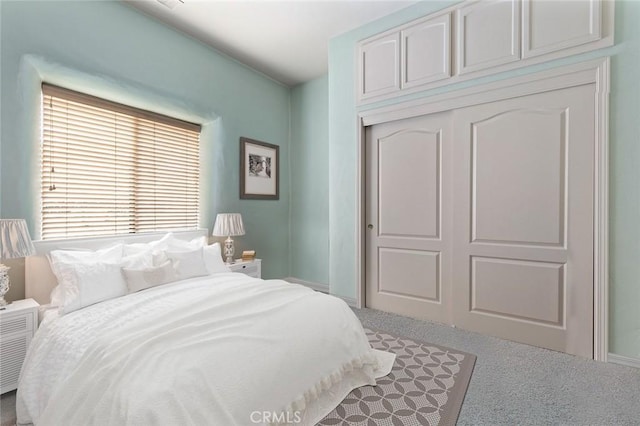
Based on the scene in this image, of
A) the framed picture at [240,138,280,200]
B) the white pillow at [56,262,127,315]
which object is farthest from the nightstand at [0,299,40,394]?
the framed picture at [240,138,280,200]

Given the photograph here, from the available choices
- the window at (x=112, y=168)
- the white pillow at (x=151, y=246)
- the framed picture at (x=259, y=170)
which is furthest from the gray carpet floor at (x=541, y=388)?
the window at (x=112, y=168)

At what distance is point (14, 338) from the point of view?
1.90 m

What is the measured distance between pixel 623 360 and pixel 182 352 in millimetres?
2884

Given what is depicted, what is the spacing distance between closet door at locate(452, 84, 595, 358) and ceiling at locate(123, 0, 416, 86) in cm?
154

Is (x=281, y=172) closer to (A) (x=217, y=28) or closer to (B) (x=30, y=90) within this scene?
(A) (x=217, y=28)

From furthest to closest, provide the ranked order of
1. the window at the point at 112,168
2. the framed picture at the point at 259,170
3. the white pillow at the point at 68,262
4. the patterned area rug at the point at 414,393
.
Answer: the framed picture at the point at 259,170 → the window at the point at 112,168 → the white pillow at the point at 68,262 → the patterned area rug at the point at 414,393

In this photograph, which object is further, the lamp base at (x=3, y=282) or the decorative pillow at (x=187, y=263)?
the decorative pillow at (x=187, y=263)

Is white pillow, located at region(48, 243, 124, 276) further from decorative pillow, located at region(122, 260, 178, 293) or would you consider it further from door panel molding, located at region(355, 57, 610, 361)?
door panel molding, located at region(355, 57, 610, 361)

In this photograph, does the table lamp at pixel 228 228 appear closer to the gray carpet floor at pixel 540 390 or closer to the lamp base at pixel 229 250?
the lamp base at pixel 229 250

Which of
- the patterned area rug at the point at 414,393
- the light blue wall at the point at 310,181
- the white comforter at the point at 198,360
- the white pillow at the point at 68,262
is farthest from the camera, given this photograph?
the light blue wall at the point at 310,181

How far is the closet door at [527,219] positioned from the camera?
2.30 m
